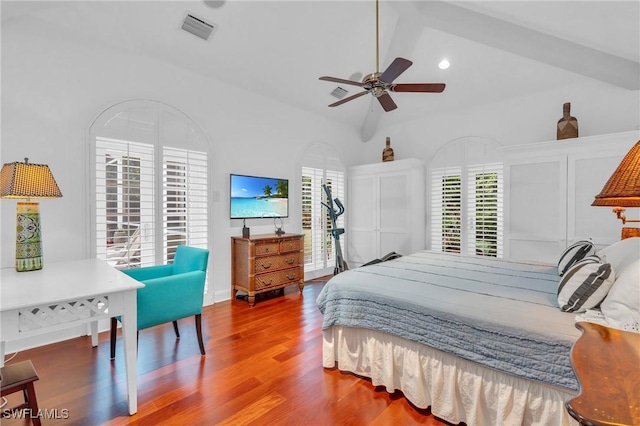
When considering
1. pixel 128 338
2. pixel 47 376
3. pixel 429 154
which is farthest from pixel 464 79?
pixel 47 376


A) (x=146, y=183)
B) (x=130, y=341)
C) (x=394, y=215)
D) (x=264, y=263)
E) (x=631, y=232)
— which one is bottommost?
(x=130, y=341)

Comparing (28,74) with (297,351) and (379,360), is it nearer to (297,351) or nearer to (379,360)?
(297,351)

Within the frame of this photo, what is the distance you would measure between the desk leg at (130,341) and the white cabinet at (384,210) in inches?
158

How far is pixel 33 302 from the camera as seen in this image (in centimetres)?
150

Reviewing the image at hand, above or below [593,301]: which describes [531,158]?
above

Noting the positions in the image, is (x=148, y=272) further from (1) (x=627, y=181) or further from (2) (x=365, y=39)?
(2) (x=365, y=39)

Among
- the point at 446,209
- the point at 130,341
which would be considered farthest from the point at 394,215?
the point at 130,341

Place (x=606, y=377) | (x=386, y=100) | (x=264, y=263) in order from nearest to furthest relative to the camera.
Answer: (x=606, y=377) → (x=386, y=100) → (x=264, y=263)

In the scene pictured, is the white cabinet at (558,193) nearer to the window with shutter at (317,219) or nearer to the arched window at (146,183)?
the window with shutter at (317,219)

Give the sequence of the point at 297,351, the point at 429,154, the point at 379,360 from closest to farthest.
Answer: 1. the point at 379,360
2. the point at 297,351
3. the point at 429,154

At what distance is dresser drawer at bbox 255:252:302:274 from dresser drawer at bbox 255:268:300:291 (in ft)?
0.22

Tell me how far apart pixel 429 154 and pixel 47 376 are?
5.37 metres

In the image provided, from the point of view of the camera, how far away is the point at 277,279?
409 centimetres

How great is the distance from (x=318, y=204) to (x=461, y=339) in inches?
146
